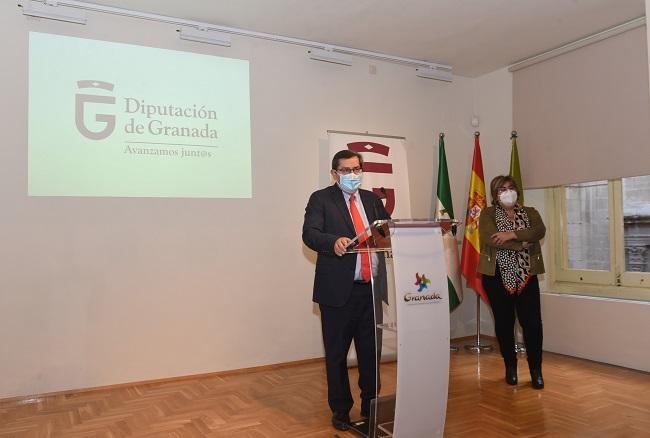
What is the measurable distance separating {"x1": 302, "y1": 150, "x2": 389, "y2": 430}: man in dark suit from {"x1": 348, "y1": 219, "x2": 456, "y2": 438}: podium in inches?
11.6

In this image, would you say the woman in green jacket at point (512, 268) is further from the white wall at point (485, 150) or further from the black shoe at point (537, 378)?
the white wall at point (485, 150)

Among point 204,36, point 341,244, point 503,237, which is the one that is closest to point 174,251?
point 204,36

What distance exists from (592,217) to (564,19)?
182cm

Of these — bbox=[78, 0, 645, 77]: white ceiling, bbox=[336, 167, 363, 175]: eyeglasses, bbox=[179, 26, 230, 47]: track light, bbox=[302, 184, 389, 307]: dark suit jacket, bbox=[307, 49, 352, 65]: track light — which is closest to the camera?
bbox=[302, 184, 389, 307]: dark suit jacket

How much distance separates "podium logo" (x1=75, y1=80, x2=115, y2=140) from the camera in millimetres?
3855

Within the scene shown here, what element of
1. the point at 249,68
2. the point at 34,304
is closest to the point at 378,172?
the point at 249,68

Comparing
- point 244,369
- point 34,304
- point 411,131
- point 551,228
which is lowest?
point 244,369

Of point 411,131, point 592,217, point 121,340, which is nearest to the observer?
point 121,340

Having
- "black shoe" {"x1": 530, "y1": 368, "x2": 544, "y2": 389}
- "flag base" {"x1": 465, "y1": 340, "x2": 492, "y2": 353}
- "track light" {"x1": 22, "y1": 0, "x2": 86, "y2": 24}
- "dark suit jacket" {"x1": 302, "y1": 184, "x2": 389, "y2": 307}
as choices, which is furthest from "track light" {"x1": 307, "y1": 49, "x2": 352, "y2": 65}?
"black shoe" {"x1": 530, "y1": 368, "x2": 544, "y2": 389}

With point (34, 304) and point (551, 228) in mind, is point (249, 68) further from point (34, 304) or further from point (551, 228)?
point (551, 228)

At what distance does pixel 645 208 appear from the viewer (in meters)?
4.39

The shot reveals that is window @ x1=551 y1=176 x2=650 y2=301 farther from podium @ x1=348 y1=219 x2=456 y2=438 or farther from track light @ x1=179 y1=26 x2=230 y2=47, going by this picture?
track light @ x1=179 y1=26 x2=230 y2=47

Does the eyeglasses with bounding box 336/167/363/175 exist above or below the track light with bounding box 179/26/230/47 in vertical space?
below

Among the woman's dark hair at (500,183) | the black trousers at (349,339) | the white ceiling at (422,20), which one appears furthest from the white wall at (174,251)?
the black trousers at (349,339)
